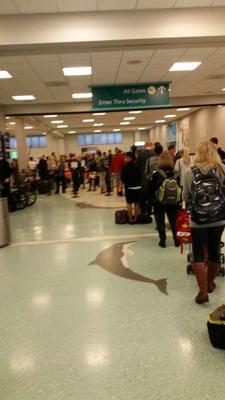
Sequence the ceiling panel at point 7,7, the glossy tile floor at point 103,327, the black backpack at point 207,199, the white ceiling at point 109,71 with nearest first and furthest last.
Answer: the glossy tile floor at point 103,327 → the black backpack at point 207,199 → the ceiling panel at point 7,7 → the white ceiling at point 109,71

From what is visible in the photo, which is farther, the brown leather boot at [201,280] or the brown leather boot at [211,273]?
the brown leather boot at [211,273]

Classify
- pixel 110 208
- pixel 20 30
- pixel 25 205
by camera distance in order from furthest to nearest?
pixel 25 205 → pixel 110 208 → pixel 20 30

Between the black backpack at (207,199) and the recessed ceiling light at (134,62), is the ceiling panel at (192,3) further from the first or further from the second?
the black backpack at (207,199)

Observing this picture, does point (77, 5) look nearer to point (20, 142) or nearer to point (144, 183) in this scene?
point (144, 183)

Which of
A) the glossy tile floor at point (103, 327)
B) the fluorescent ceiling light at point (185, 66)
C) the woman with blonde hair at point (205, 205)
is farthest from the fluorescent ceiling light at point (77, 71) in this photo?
the woman with blonde hair at point (205, 205)

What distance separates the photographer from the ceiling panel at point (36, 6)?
188 inches

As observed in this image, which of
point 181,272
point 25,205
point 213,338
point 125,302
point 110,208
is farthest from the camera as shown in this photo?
point 25,205

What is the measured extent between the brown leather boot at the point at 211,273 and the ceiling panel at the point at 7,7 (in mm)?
4043

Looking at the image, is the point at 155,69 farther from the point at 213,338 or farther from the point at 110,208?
the point at 213,338

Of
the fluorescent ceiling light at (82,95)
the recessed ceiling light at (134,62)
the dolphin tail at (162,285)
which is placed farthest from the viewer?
the fluorescent ceiling light at (82,95)

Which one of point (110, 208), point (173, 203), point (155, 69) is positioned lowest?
point (110, 208)

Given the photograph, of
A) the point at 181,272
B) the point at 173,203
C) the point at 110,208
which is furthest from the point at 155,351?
the point at 110,208

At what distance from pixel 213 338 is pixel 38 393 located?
124 cm

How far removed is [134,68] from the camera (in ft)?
25.7
